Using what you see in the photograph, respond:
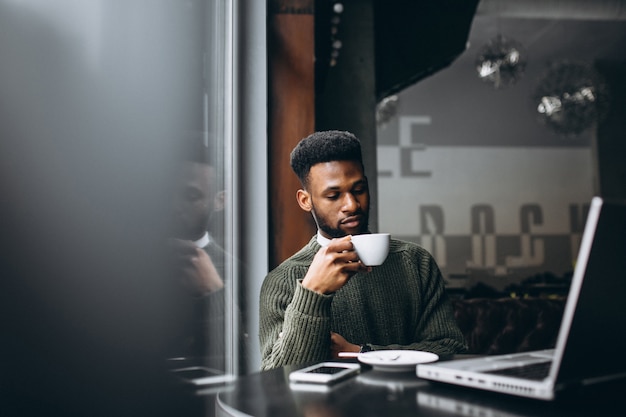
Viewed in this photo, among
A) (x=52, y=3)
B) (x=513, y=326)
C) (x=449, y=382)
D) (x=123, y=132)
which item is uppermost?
(x=52, y=3)

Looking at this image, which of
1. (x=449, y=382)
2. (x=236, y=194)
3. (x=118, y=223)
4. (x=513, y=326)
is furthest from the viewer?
(x=513, y=326)

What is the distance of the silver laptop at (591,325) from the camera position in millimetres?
656

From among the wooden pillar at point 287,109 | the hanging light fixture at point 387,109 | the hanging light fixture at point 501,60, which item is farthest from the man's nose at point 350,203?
the hanging light fixture at point 387,109

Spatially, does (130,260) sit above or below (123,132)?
below

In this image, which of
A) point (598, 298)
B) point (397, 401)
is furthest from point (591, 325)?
point (397, 401)

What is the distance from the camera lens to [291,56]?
2012mm

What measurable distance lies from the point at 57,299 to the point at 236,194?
72 centimetres

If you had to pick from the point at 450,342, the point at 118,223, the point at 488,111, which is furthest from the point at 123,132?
the point at 488,111

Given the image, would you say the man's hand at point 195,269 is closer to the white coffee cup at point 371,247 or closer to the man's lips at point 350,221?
the man's lips at point 350,221

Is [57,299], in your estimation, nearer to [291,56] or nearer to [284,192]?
[284,192]

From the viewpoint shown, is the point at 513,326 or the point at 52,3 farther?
the point at 513,326

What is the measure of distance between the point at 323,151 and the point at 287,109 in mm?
361

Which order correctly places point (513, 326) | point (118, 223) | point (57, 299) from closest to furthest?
point (57, 299)
point (118, 223)
point (513, 326)

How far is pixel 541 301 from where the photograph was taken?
233cm
